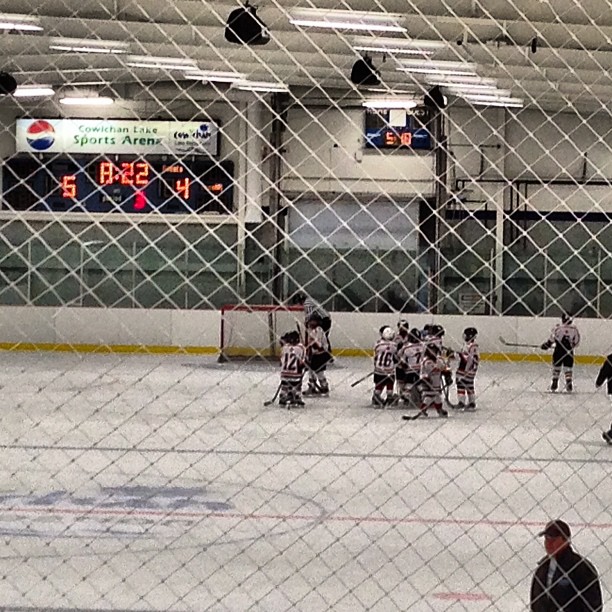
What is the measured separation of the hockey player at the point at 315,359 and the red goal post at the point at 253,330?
3.10 meters

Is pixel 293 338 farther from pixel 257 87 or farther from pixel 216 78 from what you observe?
pixel 216 78

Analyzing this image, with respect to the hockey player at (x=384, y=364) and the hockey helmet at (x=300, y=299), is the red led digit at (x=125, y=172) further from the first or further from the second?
the hockey helmet at (x=300, y=299)

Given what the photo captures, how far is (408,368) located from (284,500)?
226 inches

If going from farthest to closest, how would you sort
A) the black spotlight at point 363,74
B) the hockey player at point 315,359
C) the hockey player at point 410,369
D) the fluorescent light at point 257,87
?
the hockey player at point 315,359 < the hockey player at point 410,369 < the black spotlight at point 363,74 < the fluorescent light at point 257,87

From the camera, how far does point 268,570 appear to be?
714cm

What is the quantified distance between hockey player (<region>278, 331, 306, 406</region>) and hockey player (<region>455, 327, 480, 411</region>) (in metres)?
1.56

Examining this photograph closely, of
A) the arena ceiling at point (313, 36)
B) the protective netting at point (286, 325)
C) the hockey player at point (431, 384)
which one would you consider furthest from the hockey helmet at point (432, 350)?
the arena ceiling at point (313, 36)

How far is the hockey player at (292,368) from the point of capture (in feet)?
46.4

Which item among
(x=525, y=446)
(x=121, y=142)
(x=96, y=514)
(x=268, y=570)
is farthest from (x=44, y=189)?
(x=268, y=570)

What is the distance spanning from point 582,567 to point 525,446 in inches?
290

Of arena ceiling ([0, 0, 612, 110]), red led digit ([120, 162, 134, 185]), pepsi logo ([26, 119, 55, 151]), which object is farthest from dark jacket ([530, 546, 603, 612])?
pepsi logo ([26, 119, 55, 151])

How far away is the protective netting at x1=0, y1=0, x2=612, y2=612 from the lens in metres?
7.05

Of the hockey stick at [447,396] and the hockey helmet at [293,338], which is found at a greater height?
the hockey helmet at [293,338]

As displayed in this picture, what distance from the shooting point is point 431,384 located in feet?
46.1
